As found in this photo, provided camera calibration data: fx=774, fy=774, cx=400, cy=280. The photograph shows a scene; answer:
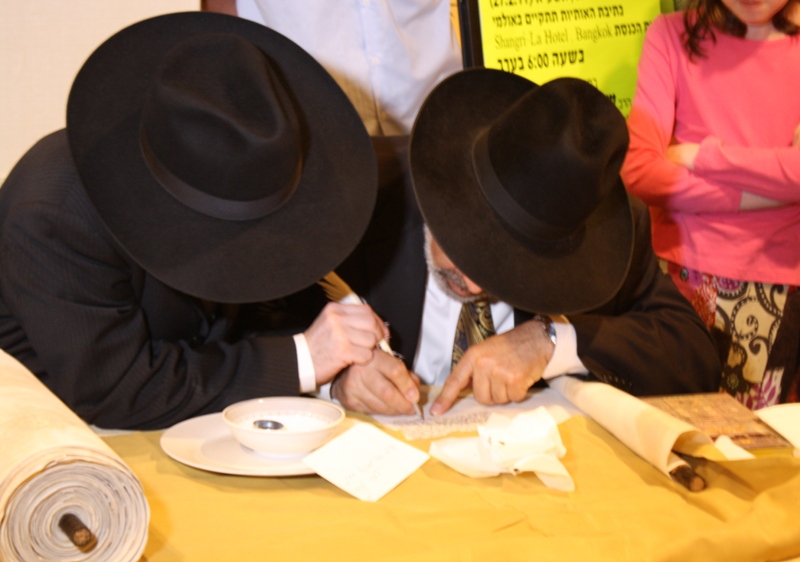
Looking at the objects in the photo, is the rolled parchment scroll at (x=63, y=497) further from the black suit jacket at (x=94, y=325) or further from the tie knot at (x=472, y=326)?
the tie knot at (x=472, y=326)

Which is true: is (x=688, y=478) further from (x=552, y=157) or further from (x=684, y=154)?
(x=684, y=154)

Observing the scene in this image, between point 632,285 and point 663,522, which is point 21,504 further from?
point 632,285

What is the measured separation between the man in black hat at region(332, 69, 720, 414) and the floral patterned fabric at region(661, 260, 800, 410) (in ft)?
1.86

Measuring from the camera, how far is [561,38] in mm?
2768

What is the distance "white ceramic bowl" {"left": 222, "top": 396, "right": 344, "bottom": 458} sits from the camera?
1.12 metres

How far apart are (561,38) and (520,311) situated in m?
1.43

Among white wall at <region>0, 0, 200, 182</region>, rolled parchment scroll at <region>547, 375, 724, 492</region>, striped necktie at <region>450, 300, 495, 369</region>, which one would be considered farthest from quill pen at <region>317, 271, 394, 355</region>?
white wall at <region>0, 0, 200, 182</region>

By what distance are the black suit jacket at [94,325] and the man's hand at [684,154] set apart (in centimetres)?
138

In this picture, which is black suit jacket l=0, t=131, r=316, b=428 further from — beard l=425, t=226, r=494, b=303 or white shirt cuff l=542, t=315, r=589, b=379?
white shirt cuff l=542, t=315, r=589, b=379

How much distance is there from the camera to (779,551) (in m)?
0.95

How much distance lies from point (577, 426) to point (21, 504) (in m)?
0.89

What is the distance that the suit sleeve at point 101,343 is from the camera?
125cm

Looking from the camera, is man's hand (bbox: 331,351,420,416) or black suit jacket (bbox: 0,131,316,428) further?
man's hand (bbox: 331,351,420,416)

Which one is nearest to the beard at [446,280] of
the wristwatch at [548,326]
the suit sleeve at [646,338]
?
the wristwatch at [548,326]
